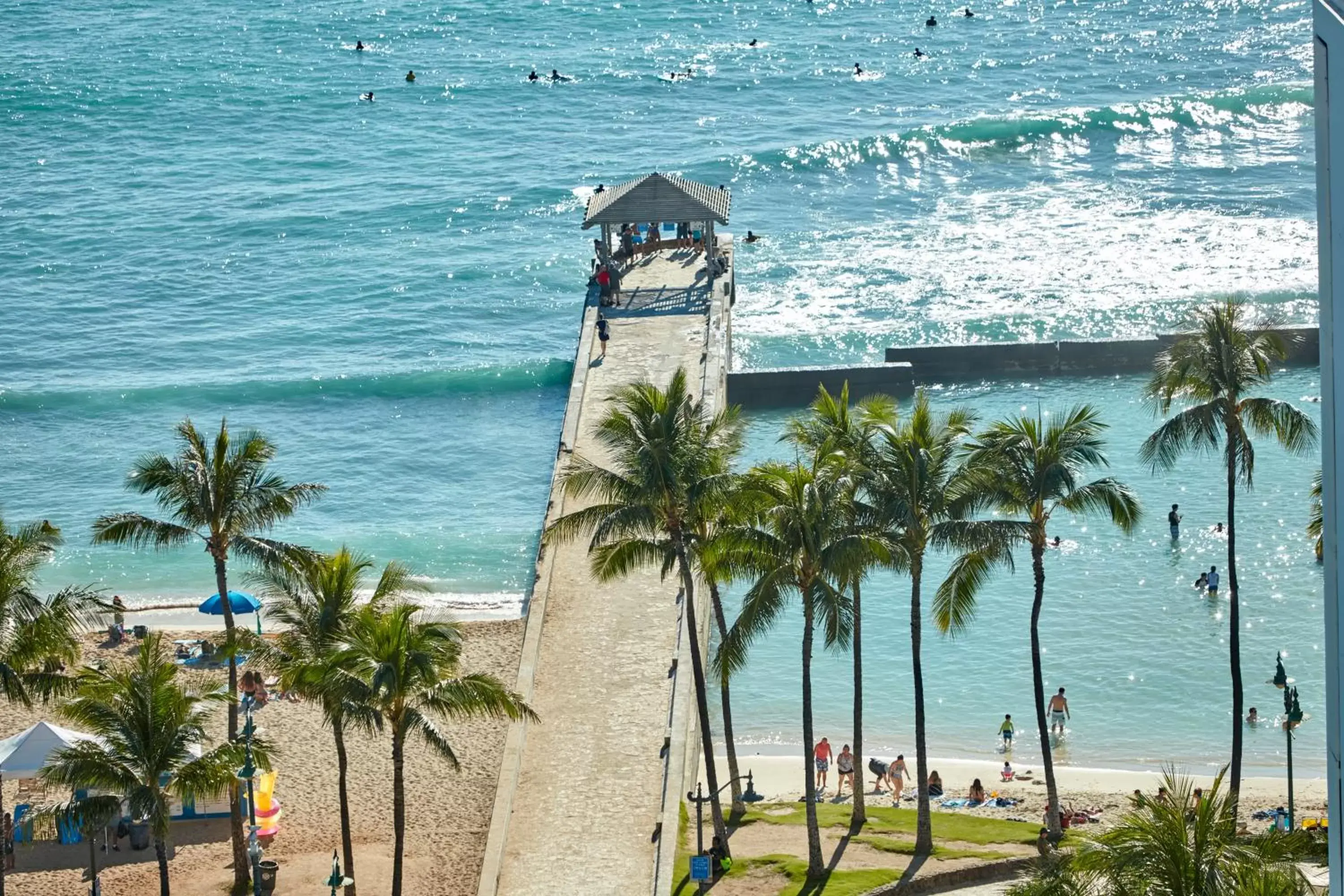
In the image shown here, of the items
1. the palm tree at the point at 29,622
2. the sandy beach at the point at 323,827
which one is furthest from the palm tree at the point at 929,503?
the palm tree at the point at 29,622

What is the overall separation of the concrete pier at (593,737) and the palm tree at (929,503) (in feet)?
15.9

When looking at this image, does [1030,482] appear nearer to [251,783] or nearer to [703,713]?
[703,713]

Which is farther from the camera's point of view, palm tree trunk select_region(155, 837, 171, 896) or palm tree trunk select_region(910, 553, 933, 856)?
palm tree trunk select_region(910, 553, 933, 856)

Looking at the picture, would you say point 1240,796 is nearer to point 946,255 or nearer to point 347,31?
point 946,255

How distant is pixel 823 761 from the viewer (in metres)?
31.4

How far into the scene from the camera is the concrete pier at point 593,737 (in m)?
25.9

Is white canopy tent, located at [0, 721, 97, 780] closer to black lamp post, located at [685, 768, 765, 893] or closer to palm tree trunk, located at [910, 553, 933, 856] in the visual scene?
black lamp post, located at [685, 768, 765, 893]

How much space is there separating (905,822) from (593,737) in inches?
185

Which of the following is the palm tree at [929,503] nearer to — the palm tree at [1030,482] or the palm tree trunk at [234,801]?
the palm tree at [1030,482]

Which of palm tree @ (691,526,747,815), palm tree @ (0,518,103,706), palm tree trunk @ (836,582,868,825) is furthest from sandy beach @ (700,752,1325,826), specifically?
palm tree @ (0,518,103,706)

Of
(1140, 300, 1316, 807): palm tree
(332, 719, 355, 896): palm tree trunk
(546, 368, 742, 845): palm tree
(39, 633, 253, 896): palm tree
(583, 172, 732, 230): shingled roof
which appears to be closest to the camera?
(39, 633, 253, 896): palm tree

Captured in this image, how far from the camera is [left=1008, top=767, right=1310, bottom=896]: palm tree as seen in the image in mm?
15195

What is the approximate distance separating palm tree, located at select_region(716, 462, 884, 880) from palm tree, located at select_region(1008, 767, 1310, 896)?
27.9 feet

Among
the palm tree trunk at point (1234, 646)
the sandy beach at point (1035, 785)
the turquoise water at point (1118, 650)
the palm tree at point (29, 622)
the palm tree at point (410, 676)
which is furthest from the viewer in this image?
the turquoise water at point (1118, 650)
